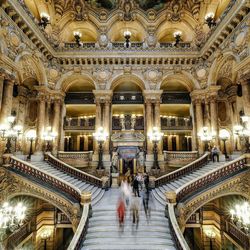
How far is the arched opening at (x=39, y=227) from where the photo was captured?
39.1 feet

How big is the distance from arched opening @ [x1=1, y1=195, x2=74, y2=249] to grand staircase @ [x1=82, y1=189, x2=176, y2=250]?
18.7ft

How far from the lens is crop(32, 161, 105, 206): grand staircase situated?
11.0 m

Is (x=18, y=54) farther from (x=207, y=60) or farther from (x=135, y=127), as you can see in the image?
(x=207, y=60)

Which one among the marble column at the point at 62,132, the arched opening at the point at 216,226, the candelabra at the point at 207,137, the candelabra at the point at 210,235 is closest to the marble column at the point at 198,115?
the candelabra at the point at 207,137

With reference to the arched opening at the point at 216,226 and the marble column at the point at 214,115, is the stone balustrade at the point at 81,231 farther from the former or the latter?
the marble column at the point at 214,115

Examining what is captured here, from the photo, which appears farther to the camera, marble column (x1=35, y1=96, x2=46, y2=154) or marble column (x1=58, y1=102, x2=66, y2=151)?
marble column (x1=58, y1=102, x2=66, y2=151)

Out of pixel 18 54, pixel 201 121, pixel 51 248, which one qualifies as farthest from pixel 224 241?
pixel 18 54

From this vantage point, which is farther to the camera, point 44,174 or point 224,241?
point 224,241

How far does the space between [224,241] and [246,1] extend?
14.2m

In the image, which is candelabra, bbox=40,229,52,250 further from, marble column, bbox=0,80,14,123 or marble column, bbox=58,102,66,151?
marble column, bbox=0,80,14,123

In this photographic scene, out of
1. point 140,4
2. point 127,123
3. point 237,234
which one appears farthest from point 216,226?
point 140,4

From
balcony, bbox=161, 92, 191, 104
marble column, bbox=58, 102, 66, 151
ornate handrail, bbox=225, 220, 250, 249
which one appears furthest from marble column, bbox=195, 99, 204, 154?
marble column, bbox=58, 102, 66, 151

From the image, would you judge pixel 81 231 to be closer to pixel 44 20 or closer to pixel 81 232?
pixel 81 232

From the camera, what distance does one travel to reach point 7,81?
1102 cm
